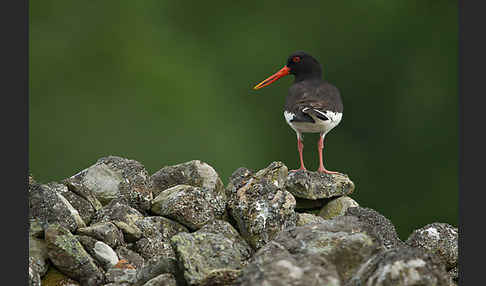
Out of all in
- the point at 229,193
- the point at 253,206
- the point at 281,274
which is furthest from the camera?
the point at 229,193

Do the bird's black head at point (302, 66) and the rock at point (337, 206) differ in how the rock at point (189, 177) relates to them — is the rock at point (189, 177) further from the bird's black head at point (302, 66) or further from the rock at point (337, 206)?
the bird's black head at point (302, 66)

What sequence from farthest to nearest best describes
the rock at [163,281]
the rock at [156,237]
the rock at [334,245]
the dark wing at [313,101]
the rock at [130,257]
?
the dark wing at [313,101]
the rock at [156,237]
the rock at [130,257]
the rock at [163,281]
the rock at [334,245]

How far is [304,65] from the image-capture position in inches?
143

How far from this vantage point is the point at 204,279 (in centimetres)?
171

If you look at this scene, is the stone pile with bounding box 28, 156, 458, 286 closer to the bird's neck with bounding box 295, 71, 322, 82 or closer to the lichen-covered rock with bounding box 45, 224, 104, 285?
the lichen-covered rock with bounding box 45, 224, 104, 285

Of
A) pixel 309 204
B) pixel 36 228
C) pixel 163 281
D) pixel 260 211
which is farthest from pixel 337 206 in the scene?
pixel 36 228

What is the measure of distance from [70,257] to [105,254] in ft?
0.53

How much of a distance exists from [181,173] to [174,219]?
0.46 meters

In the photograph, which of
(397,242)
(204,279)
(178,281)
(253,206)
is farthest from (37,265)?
(397,242)

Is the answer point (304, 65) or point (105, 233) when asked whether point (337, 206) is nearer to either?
point (304, 65)

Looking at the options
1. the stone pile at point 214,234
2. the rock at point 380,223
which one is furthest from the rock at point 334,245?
the rock at point 380,223

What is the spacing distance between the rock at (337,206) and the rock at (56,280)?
1376mm

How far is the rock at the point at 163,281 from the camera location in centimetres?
177

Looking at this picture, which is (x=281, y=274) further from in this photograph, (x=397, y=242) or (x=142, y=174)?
(x=142, y=174)
